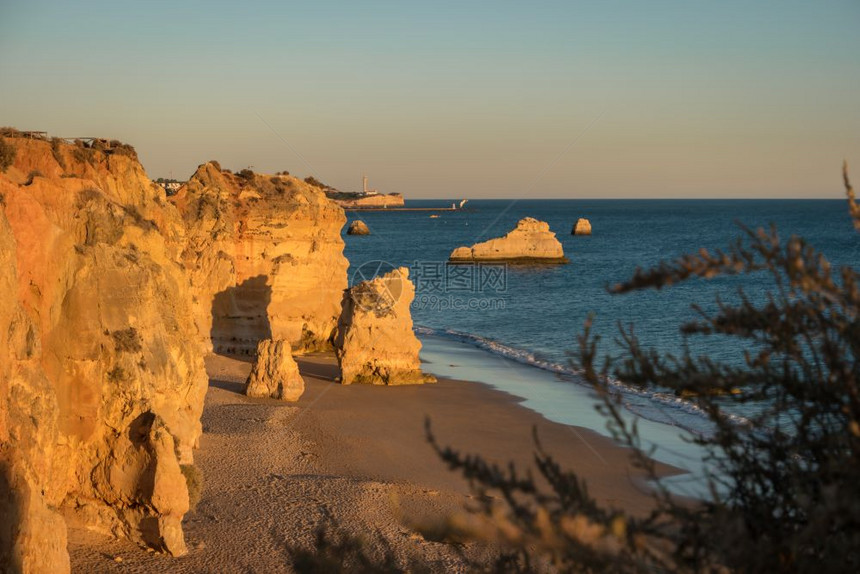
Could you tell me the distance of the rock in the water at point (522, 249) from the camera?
81438 mm

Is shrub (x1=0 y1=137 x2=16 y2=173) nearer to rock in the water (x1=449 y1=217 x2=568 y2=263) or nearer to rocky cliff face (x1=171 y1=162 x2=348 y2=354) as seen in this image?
rocky cliff face (x1=171 y1=162 x2=348 y2=354)

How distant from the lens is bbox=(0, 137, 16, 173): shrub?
1303 cm

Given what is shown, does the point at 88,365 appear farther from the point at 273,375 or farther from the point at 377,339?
the point at 377,339

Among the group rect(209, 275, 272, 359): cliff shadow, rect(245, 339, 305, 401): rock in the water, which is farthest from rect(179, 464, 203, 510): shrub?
rect(209, 275, 272, 359): cliff shadow

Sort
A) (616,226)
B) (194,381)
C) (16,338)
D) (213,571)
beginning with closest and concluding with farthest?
1. (16,338)
2. (213,571)
3. (194,381)
4. (616,226)

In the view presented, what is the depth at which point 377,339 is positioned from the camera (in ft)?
94.5

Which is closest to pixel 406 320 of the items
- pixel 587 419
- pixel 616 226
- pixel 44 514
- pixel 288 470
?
pixel 587 419

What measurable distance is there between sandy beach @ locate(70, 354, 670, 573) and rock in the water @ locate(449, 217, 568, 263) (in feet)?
172

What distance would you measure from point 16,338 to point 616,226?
149948mm

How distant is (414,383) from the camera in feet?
95.7

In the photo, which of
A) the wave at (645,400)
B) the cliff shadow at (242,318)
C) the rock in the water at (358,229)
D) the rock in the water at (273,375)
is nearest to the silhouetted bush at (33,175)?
the wave at (645,400)

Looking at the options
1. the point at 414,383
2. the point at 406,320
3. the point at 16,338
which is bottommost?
the point at 414,383

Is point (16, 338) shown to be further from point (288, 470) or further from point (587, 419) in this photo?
point (587, 419)

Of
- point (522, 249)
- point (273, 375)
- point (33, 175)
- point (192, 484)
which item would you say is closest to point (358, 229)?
point (522, 249)
